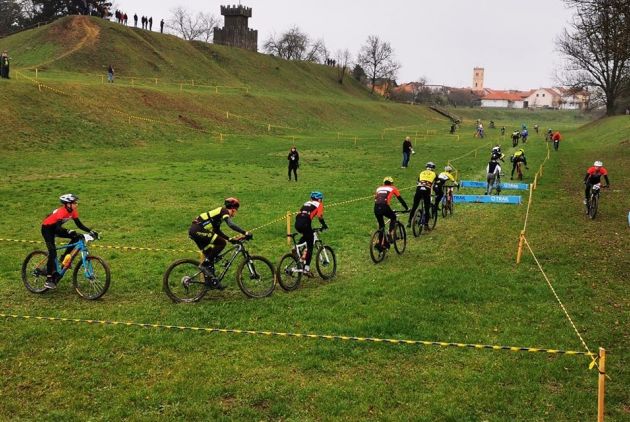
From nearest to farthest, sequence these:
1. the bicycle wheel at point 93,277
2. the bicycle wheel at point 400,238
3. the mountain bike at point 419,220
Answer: the bicycle wheel at point 93,277 → the bicycle wheel at point 400,238 → the mountain bike at point 419,220

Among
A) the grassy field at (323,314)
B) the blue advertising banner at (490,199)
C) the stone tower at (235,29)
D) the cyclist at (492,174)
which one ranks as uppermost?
the stone tower at (235,29)

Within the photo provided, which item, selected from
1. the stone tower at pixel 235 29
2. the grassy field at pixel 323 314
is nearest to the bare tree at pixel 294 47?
the stone tower at pixel 235 29

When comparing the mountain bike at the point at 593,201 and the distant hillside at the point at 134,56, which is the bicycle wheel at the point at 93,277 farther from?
the distant hillside at the point at 134,56

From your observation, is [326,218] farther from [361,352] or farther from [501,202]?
[361,352]

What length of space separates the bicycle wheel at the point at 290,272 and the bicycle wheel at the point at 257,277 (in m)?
0.25

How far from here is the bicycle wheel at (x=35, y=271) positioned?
35.4ft

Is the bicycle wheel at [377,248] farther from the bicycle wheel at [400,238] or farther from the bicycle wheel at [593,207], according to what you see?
the bicycle wheel at [593,207]

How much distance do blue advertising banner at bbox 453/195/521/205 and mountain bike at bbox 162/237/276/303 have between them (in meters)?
11.7

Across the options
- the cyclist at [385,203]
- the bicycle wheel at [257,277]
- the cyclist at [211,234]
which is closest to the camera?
the cyclist at [211,234]

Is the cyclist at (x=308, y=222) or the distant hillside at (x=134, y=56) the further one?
the distant hillside at (x=134, y=56)

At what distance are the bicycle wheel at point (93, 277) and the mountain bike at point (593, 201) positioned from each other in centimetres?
1586

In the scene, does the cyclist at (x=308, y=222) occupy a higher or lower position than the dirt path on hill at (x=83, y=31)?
lower

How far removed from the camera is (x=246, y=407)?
688 cm

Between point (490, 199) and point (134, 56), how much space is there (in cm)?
5504
